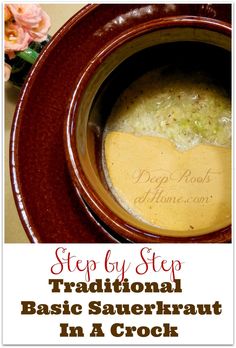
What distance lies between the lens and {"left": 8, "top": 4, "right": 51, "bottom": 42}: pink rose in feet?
2.40

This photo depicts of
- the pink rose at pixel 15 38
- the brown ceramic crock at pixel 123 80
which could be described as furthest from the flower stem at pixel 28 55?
the brown ceramic crock at pixel 123 80

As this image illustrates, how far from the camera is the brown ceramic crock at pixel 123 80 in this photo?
545 mm

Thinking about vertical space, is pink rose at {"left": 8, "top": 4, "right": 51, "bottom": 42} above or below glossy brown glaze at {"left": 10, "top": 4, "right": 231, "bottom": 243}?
above

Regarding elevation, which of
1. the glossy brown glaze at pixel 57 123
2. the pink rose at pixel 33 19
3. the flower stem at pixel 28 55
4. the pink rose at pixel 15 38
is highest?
the pink rose at pixel 33 19

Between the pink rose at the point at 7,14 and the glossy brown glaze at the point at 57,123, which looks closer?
the glossy brown glaze at the point at 57,123

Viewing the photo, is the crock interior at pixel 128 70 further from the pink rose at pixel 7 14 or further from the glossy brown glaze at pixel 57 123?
the pink rose at pixel 7 14

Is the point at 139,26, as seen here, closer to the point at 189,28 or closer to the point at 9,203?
the point at 189,28

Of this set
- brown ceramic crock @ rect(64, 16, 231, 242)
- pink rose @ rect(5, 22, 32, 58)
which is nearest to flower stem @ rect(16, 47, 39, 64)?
pink rose @ rect(5, 22, 32, 58)

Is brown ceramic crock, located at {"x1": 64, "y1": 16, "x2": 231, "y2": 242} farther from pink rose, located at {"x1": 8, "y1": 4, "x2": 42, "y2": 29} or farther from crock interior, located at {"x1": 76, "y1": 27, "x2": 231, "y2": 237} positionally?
pink rose, located at {"x1": 8, "y1": 4, "x2": 42, "y2": 29}

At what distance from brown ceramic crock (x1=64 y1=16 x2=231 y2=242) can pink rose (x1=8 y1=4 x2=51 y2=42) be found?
0.18 meters

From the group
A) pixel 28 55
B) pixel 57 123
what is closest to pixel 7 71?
pixel 28 55

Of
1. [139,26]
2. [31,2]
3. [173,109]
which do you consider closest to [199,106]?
[173,109]

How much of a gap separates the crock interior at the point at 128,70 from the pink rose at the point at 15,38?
0.60ft

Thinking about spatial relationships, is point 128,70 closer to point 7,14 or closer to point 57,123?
point 57,123
